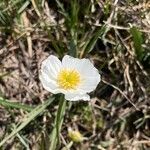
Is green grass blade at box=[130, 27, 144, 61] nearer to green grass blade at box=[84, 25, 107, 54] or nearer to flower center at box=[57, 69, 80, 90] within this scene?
green grass blade at box=[84, 25, 107, 54]

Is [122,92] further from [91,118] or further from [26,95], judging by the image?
[26,95]

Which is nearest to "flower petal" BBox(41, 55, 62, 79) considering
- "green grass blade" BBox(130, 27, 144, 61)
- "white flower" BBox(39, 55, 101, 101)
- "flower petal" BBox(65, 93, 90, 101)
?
"white flower" BBox(39, 55, 101, 101)

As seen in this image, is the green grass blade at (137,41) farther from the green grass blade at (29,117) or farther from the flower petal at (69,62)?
the green grass blade at (29,117)

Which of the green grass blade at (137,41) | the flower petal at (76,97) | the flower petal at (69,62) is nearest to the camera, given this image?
the flower petal at (76,97)

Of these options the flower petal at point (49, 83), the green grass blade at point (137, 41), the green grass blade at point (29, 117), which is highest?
the flower petal at point (49, 83)

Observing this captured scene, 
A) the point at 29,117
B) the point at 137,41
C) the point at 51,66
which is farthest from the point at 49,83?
the point at 137,41

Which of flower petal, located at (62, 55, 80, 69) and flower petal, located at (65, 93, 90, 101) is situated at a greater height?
flower petal, located at (62, 55, 80, 69)

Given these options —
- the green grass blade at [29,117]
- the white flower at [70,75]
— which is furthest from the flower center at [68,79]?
the green grass blade at [29,117]
